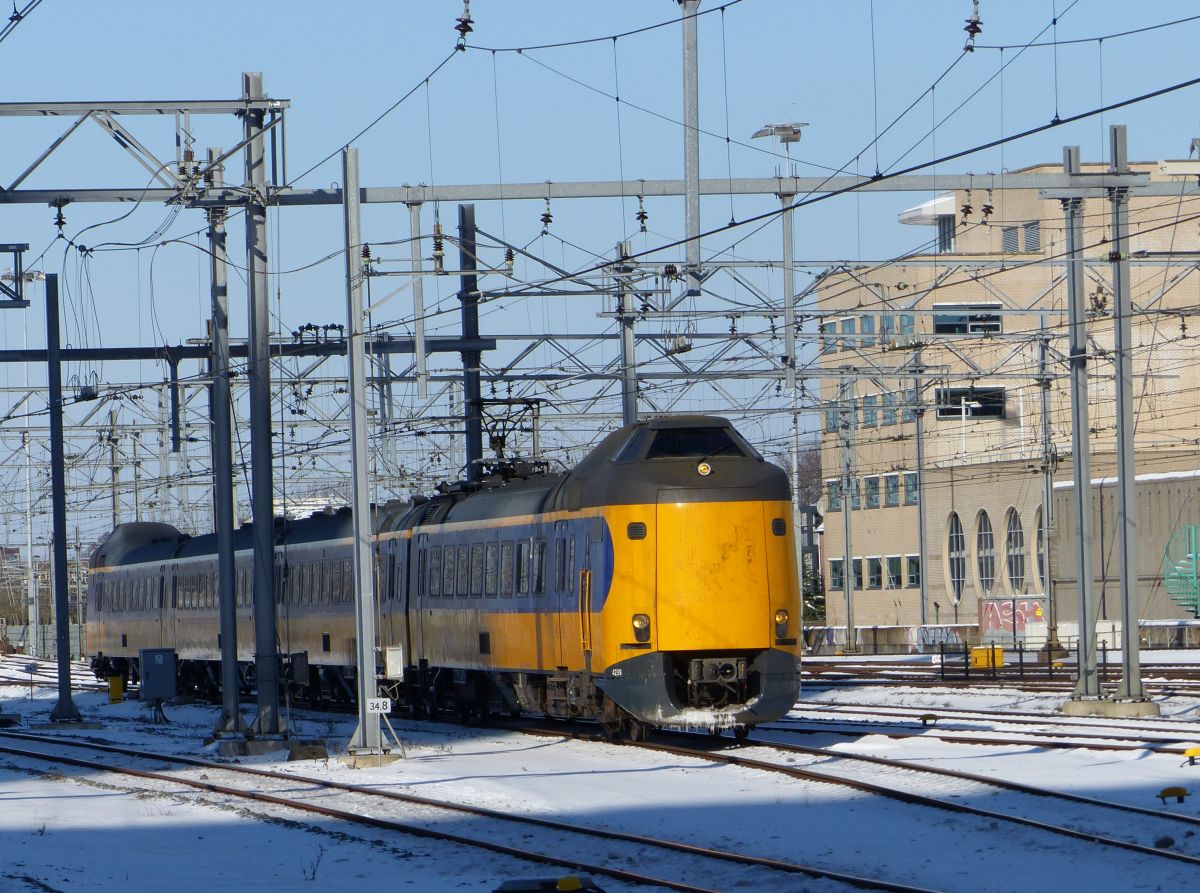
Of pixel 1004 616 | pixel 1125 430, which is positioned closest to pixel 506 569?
pixel 1125 430

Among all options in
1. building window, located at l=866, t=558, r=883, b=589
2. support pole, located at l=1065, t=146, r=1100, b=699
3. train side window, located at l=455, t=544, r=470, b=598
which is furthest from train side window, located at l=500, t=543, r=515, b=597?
building window, located at l=866, t=558, r=883, b=589

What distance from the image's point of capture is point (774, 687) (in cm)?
2141

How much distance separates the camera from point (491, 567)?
2592 centimetres

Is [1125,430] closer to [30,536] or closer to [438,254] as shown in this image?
[438,254]

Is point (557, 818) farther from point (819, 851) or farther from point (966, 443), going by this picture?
point (966, 443)

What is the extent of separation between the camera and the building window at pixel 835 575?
84.6 metres

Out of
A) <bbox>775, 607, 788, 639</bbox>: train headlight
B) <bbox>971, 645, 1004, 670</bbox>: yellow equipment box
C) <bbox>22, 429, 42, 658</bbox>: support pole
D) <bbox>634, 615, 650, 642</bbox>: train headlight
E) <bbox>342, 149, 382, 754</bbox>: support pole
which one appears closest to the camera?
<bbox>634, 615, 650, 642</bbox>: train headlight

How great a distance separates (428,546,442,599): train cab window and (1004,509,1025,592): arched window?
150 ft

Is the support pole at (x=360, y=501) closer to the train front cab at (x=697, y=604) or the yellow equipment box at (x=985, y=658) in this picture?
the train front cab at (x=697, y=604)

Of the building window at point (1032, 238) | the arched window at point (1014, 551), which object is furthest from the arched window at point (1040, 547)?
the building window at point (1032, 238)

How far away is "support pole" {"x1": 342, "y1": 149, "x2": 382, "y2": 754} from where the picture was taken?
2231cm

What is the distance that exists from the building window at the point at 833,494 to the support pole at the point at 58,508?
44.3 m

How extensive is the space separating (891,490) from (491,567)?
178 feet

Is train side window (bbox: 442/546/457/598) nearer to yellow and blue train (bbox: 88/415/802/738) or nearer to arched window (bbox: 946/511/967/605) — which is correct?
yellow and blue train (bbox: 88/415/802/738)
